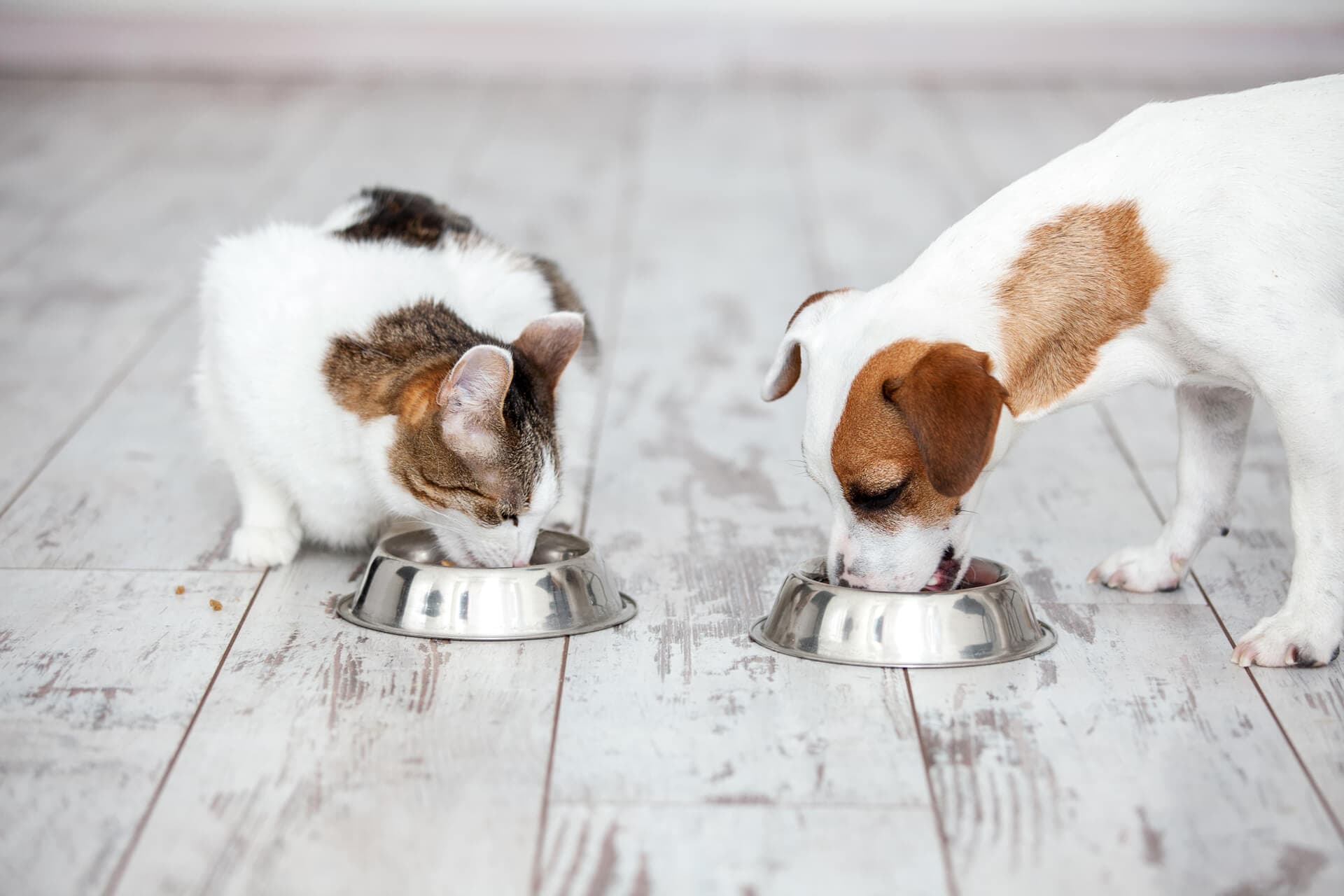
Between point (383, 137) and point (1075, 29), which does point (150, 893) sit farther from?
point (1075, 29)

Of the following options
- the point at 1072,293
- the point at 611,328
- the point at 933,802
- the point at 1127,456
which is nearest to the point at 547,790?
the point at 933,802

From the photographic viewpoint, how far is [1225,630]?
2.56 meters

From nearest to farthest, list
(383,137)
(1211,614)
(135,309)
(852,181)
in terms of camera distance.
A: 1. (1211,614)
2. (135,309)
3. (852,181)
4. (383,137)

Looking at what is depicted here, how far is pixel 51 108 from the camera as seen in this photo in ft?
23.2

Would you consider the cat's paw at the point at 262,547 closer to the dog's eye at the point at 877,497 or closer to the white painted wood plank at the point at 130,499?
the white painted wood plank at the point at 130,499

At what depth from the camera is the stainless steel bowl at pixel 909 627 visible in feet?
7.78

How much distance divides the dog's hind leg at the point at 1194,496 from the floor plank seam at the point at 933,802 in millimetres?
616

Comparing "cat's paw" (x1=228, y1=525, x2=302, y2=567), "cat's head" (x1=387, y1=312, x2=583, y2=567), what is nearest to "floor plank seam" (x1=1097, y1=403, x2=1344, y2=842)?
"cat's head" (x1=387, y1=312, x2=583, y2=567)

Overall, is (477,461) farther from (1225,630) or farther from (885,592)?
(1225,630)

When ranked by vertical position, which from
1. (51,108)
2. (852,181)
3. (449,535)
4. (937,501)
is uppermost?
(937,501)

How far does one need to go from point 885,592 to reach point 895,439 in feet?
0.89

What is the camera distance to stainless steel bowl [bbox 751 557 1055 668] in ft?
7.78

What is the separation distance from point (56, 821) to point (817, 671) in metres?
1.13

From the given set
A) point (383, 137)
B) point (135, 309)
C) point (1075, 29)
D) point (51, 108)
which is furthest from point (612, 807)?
point (1075, 29)
